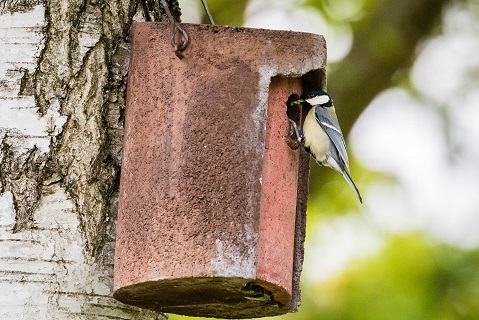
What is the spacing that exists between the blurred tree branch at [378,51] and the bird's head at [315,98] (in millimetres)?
1582

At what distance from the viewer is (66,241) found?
2816mm

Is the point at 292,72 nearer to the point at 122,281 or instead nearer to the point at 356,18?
the point at 122,281

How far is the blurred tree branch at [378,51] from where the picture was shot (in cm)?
490

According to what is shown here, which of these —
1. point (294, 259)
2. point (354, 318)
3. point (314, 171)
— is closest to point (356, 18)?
point (314, 171)

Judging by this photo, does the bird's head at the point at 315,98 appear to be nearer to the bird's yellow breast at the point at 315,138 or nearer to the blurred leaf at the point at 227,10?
the bird's yellow breast at the point at 315,138

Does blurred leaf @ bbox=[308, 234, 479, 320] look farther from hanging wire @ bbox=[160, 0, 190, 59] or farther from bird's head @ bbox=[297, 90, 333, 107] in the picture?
hanging wire @ bbox=[160, 0, 190, 59]

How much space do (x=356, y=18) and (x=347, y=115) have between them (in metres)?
0.65

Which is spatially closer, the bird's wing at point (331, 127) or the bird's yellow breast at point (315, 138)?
the bird's yellow breast at point (315, 138)

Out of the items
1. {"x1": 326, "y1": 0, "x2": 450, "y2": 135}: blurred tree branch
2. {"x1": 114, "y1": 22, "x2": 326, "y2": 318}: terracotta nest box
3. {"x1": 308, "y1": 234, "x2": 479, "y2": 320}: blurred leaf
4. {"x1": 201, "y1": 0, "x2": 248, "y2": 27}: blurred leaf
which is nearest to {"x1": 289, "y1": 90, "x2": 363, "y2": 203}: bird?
{"x1": 114, "y1": 22, "x2": 326, "y2": 318}: terracotta nest box

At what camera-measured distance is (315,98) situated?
3174 mm

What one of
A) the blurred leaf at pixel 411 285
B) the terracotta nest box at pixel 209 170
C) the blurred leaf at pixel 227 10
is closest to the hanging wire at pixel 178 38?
the terracotta nest box at pixel 209 170

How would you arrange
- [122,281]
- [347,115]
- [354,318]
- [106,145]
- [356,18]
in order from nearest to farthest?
1. [122,281]
2. [106,145]
3. [354,318]
4. [347,115]
5. [356,18]

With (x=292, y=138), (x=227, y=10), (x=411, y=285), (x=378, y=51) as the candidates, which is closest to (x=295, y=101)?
(x=292, y=138)

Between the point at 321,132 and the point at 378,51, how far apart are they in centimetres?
157
